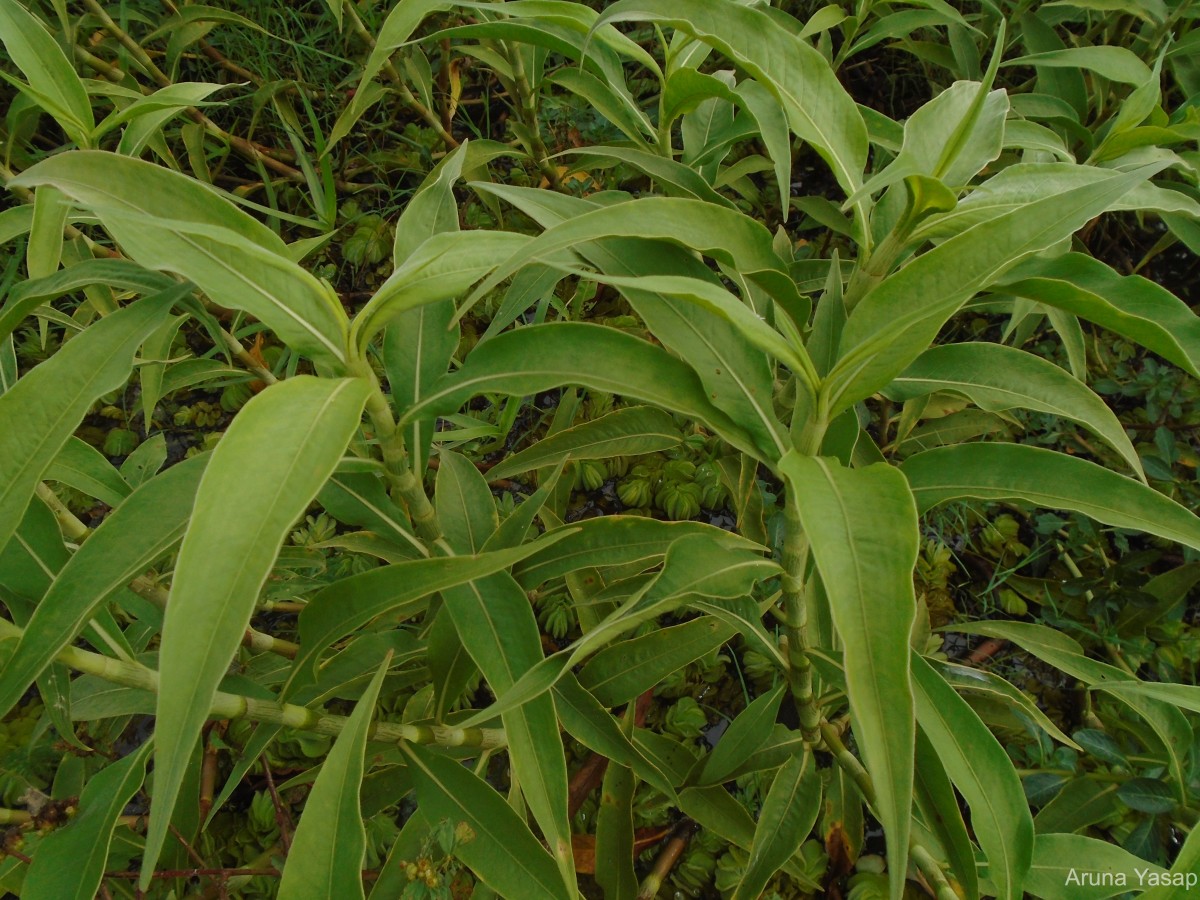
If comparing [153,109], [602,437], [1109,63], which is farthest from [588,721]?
[1109,63]

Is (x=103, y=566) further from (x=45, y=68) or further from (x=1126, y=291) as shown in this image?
(x=1126, y=291)

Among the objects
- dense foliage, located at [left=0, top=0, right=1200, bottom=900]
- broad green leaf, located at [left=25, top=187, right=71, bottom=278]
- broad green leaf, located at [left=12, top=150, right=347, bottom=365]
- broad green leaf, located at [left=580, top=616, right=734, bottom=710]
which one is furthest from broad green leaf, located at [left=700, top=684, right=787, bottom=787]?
broad green leaf, located at [left=25, top=187, right=71, bottom=278]

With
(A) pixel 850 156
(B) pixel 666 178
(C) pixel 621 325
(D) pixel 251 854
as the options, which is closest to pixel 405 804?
(D) pixel 251 854

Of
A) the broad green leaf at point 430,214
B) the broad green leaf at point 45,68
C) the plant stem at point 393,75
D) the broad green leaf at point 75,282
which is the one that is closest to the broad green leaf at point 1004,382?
the broad green leaf at point 430,214

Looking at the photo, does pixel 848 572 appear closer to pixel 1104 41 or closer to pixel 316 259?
pixel 1104 41

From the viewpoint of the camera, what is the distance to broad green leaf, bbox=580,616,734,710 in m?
0.99

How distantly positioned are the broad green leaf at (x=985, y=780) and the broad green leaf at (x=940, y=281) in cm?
31

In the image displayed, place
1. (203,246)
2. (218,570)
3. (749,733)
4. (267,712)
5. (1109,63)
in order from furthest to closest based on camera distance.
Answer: (1109,63)
(749,733)
(267,712)
(203,246)
(218,570)

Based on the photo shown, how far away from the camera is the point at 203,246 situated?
0.58m

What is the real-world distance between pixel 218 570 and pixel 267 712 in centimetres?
43

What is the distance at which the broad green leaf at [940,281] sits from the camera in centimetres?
55

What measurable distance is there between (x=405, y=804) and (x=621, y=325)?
991 mm

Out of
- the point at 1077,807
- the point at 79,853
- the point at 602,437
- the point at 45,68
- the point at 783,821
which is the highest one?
the point at 45,68

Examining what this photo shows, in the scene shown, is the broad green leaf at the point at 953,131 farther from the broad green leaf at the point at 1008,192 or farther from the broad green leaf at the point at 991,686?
the broad green leaf at the point at 991,686
